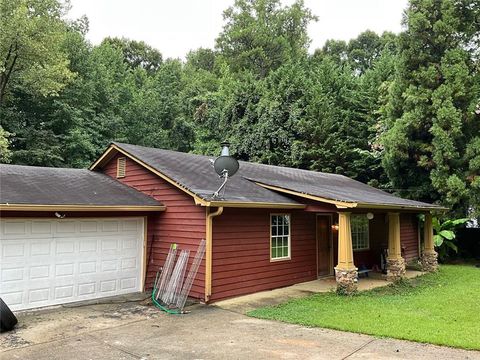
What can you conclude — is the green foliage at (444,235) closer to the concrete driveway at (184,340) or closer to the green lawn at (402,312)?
the green lawn at (402,312)

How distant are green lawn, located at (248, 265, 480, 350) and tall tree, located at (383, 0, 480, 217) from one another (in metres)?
6.04

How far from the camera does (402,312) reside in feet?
25.9

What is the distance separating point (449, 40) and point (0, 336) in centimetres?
1756

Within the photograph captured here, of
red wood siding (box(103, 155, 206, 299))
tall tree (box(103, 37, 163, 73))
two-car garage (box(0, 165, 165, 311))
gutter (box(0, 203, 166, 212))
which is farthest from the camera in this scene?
tall tree (box(103, 37, 163, 73))

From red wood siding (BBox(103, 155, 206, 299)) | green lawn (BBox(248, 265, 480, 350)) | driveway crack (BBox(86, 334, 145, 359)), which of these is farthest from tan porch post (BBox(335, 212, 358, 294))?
driveway crack (BBox(86, 334, 145, 359))

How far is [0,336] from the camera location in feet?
20.6


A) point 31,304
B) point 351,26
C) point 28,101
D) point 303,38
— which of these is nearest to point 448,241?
point 31,304

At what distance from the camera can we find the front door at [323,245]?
1213 centimetres

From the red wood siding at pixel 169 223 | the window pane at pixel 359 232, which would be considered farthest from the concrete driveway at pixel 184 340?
the window pane at pixel 359 232

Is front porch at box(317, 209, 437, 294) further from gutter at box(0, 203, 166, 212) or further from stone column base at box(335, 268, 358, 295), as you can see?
gutter at box(0, 203, 166, 212)

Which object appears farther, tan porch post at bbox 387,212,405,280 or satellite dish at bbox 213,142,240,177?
tan porch post at bbox 387,212,405,280

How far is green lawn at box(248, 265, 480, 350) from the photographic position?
6434 mm

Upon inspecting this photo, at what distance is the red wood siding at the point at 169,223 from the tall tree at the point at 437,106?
10766 mm

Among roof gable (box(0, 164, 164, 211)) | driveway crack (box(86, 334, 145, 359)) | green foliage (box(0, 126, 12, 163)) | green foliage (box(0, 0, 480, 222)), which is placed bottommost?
driveway crack (box(86, 334, 145, 359))
